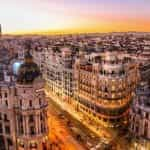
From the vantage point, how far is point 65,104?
12269 cm

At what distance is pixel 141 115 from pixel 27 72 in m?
36.6

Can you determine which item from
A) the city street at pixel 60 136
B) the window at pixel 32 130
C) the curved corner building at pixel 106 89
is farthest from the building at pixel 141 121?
the window at pixel 32 130

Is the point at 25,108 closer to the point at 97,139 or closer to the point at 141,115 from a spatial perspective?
the point at 97,139

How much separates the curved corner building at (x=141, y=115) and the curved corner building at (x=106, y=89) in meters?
14.7

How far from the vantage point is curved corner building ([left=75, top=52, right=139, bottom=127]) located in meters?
97.8

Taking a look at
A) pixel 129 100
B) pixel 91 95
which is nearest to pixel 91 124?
pixel 91 95

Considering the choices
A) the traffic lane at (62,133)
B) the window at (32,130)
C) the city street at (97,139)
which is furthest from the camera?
the traffic lane at (62,133)

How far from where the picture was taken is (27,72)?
236 ft

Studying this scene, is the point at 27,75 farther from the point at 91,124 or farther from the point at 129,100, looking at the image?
the point at 129,100

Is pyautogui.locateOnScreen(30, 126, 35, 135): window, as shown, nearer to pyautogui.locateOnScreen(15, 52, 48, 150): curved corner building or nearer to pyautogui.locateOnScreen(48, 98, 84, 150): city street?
pyautogui.locateOnScreen(15, 52, 48, 150): curved corner building

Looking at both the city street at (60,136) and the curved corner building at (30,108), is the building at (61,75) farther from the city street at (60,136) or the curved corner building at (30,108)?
the curved corner building at (30,108)

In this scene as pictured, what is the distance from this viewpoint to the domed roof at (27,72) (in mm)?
71312

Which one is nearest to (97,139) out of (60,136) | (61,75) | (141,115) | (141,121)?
(60,136)

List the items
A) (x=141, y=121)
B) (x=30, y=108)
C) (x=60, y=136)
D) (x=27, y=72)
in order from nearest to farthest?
1. (x=30, y=108)
2. (x=27, y=72)
3. (x=141, y=121)
4. (x=60, y=136)
